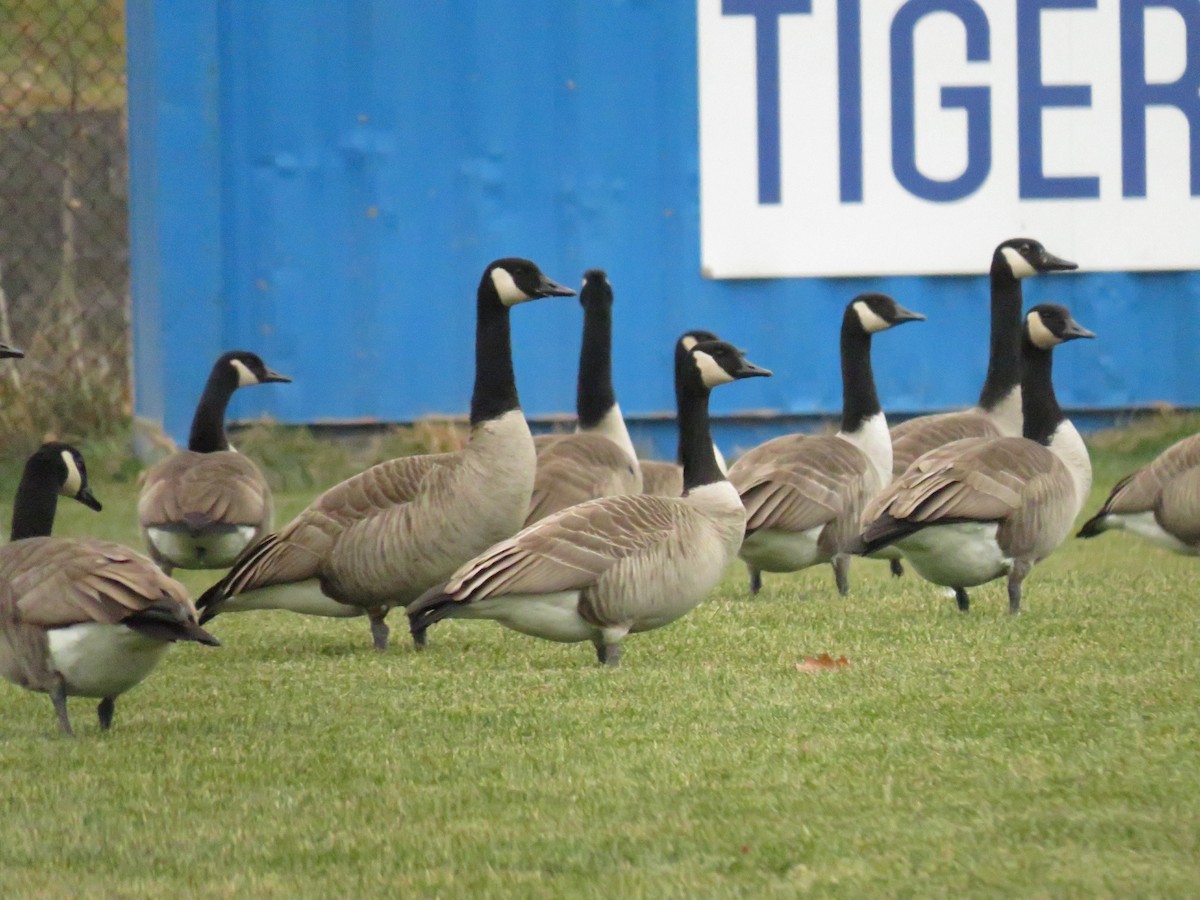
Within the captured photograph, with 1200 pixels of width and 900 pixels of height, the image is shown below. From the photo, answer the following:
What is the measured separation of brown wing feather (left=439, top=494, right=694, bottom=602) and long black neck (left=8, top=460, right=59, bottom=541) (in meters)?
1.39

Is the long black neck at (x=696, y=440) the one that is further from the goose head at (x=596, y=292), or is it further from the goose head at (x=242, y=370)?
the goose head at (x=242, y=370)

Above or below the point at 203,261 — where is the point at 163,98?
above

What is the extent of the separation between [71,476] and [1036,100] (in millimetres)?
7736

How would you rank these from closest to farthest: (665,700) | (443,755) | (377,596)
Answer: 1. (443,755)
2. (665,700)
3. (377,596)

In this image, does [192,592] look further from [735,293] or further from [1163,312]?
[1163,312]

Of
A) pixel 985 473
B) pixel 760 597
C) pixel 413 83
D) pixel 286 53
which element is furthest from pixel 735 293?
pixel 985 473

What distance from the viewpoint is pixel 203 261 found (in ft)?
40.5

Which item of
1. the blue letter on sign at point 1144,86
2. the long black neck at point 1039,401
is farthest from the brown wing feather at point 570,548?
the blue letter on sign at point 1144,86

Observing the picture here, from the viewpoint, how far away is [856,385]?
29.6 feet

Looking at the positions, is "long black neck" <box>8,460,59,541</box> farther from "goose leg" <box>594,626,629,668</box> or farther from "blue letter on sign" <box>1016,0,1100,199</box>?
"blue letter on sign" <box>1016,0,1100,199</box>

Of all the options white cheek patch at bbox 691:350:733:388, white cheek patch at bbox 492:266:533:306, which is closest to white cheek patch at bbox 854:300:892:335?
white cheek patch at bbox 691:350:733:388

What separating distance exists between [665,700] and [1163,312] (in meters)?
7.82

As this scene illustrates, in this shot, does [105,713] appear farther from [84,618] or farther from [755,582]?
[755,582]

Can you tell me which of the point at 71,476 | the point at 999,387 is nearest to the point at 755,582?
the point at 999,387
